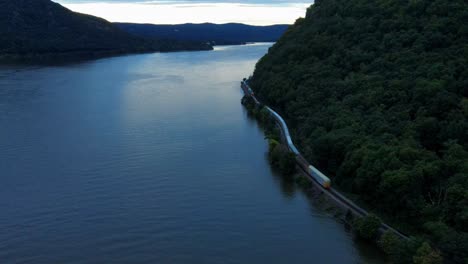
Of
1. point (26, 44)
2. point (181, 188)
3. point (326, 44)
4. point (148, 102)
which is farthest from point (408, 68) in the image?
point (26, 44)

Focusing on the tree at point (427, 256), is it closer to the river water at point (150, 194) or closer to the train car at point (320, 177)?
the river water at point (150, 194)

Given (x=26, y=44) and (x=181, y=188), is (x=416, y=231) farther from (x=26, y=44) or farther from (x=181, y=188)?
(x=26, y=44)

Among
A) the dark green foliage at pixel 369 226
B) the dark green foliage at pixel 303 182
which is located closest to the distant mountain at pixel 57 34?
the dark green foliage at pixel 303 182

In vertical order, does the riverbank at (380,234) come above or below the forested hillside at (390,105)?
below

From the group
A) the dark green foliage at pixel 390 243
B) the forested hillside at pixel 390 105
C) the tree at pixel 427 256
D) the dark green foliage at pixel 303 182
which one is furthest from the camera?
the dark green foliage at pixel 303 182

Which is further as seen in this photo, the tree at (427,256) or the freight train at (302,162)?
the freight train at (302,162)

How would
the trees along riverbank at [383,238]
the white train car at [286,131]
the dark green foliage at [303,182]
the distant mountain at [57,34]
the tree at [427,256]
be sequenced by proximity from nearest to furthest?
the tree at [427,256] → the trees along riverbank at [383,238] → the dark green foliage at [303,182] → the white train car at [286,131] → the distant mountain at [57,34]

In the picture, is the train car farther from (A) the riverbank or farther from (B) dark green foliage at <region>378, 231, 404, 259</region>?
(B) dark green foliage at <region>378, 231, 404, 259</region>
